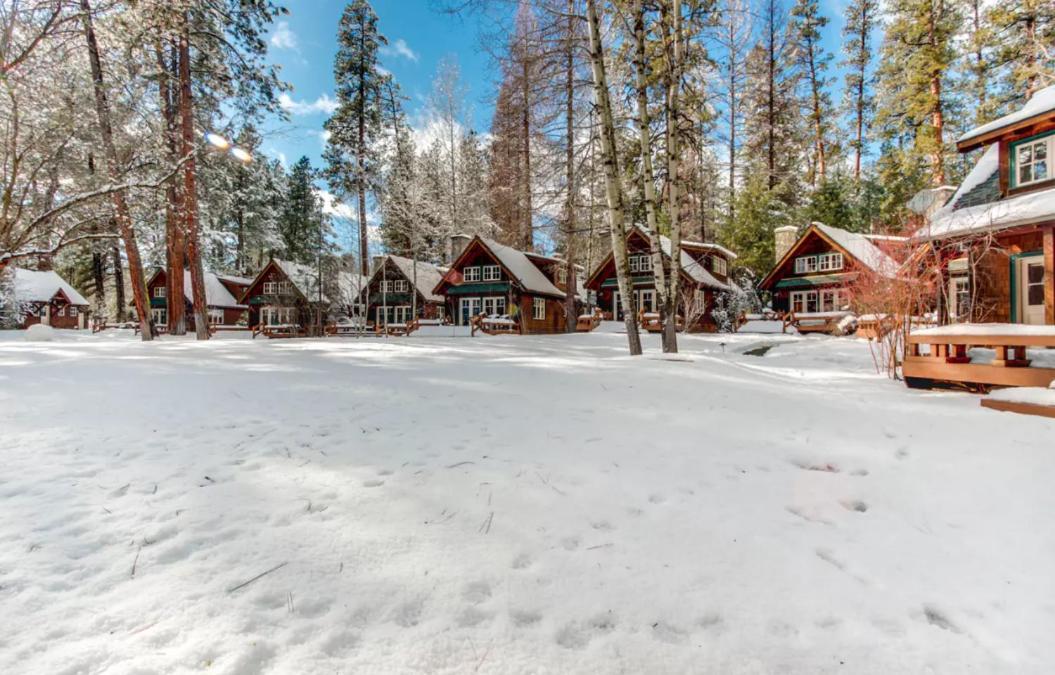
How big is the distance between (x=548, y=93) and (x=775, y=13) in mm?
27278

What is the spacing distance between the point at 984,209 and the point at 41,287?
5215 cm

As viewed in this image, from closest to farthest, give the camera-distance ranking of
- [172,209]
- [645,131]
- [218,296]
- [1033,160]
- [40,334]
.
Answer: [645,131]
[1033,160]
[172,209]
[40,334]
[218,296]

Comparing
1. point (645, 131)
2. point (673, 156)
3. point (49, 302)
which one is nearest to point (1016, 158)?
point (673, 156)

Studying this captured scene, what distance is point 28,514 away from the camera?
8.31 feet

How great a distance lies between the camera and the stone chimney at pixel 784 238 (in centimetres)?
2592

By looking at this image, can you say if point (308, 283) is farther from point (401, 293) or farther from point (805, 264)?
point (805, 264)

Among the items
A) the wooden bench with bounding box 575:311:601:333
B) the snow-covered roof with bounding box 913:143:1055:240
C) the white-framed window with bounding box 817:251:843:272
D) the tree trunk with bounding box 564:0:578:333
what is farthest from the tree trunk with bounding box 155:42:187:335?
the white-framed window with bounding box 817:251:843:272

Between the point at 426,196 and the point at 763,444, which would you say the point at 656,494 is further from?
the point at 426,196

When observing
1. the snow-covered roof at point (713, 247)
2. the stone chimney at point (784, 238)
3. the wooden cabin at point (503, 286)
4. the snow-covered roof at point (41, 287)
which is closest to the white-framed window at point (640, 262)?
the snow-covered roof at point (713, 247)

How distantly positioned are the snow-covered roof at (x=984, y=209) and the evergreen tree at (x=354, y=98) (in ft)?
83.7

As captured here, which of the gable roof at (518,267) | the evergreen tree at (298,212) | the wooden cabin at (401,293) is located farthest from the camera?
the evergreen tree at (298,212)

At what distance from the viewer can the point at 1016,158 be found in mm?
10406

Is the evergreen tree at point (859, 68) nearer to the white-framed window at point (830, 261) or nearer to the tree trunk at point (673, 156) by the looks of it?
the white-framed window at point (830, 261)

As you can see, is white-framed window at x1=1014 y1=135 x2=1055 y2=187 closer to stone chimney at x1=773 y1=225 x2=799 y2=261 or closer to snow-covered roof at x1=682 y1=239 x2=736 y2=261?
snow-covered roof at x1=682 y1=239 x2=736 y2=261
